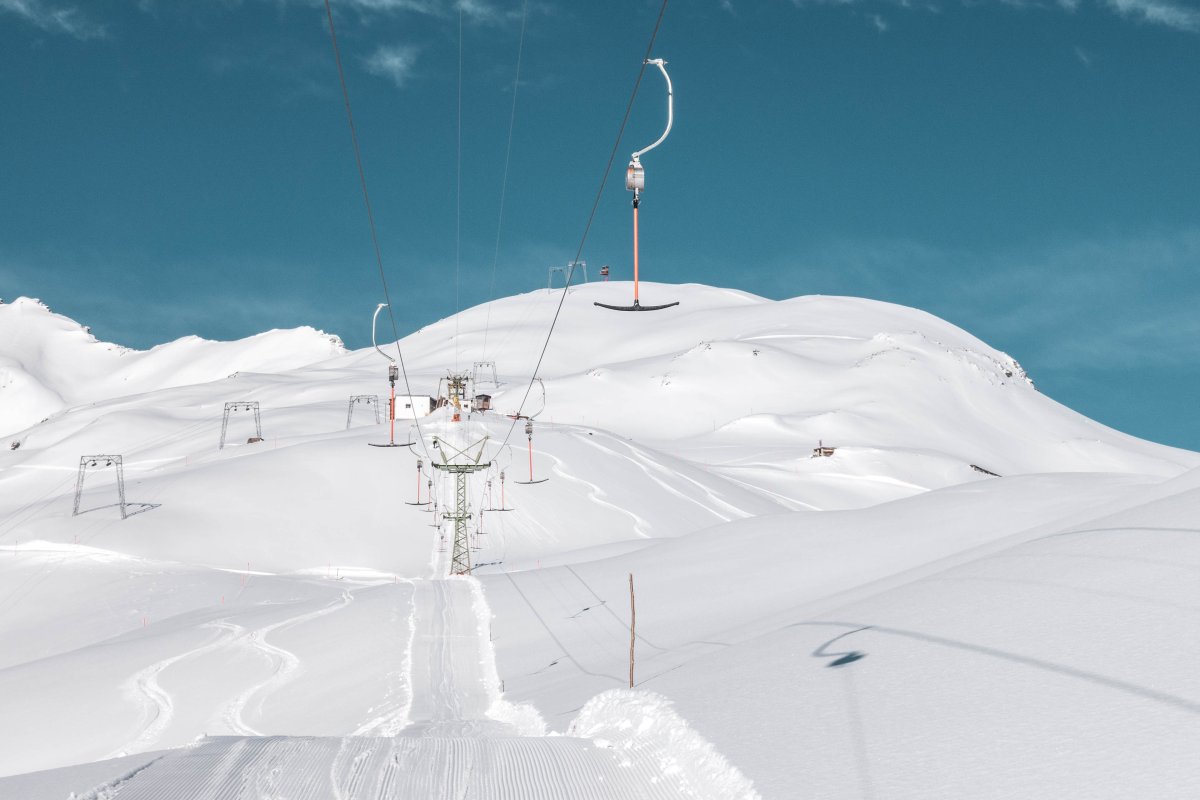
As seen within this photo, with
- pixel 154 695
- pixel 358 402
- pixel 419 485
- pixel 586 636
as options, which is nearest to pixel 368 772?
pixel 586 636

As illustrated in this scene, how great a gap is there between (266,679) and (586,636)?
759 cm

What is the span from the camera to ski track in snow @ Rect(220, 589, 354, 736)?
21.3 meters

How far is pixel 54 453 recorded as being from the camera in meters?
113

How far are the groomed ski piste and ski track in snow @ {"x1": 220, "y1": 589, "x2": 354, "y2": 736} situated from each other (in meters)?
0.12

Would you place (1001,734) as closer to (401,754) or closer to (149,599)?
(401,754)

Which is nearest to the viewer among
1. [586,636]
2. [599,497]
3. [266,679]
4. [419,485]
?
[266,679]

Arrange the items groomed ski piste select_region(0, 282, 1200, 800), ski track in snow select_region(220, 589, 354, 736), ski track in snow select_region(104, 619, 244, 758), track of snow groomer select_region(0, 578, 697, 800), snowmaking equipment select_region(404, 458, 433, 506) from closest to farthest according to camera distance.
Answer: groomed ski piste select_region(0, 282, 1200, 800) → track of snow groomer select_region(0, 578, 697, 800) → ski track in snow select_region(104, 619, 244, 758) → ski track in snow select_region(220, 589, 354, 736) → snowmaking equipment select_region(404, 458, 433, 506)

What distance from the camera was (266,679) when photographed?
24266 millimetres

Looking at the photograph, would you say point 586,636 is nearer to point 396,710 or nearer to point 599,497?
point 396,710

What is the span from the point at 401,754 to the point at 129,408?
468 ft

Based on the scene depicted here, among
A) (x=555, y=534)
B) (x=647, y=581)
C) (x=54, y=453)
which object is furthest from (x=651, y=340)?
(x=647, y=581)

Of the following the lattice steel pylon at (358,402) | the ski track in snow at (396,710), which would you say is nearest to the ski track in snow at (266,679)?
the ski track in snow at (396,710)

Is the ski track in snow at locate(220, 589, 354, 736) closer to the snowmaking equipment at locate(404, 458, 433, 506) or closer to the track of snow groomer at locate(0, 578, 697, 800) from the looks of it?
the track of snow groomer at locate(0, 578, 697, 800)

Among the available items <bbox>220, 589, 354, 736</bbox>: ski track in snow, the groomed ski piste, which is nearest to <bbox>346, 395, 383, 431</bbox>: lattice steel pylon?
the groomed ski piste
